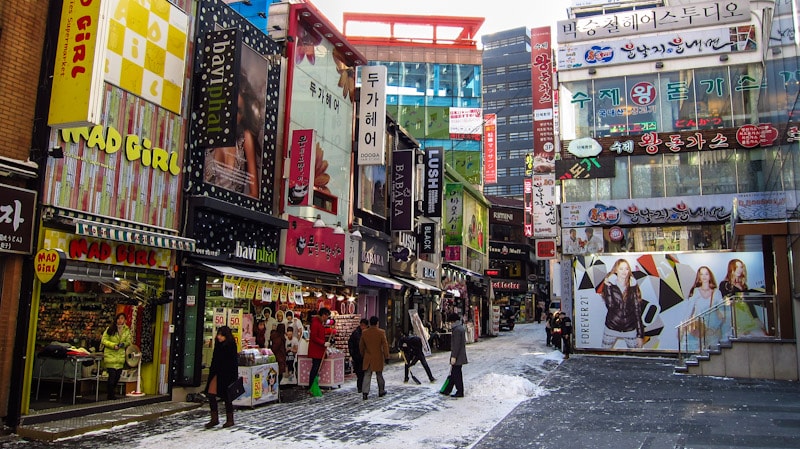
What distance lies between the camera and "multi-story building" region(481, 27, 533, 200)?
359 ft

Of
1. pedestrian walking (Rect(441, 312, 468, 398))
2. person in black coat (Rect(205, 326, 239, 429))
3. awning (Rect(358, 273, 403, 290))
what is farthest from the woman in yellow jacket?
awning (Rect(358, 273, 403, 290))

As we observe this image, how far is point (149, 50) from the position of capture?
1211 cm

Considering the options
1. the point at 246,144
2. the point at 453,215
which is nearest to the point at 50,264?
the point at 246,144

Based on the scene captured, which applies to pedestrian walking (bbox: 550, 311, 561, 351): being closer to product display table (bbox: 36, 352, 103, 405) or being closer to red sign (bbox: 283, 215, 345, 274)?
red sign (bbox: 283, 215, 345, 274)

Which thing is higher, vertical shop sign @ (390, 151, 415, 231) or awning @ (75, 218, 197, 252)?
vertical shop sign @ (390, 151, 415, 231)

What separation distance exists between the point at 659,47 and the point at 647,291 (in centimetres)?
1311

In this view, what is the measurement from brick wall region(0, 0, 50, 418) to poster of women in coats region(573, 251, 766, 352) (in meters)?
22.3

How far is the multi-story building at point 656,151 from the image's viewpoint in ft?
87.0

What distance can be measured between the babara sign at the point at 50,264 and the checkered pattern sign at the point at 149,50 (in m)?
3.49

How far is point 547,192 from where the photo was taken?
3422cm

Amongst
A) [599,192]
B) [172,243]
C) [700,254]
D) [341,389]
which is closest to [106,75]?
[172,243]

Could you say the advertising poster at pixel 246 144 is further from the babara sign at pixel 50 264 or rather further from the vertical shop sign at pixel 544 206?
the vertical shop sign at pixel 544 206

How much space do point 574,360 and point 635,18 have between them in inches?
741

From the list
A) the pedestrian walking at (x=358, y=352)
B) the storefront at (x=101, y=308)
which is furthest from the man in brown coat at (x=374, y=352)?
the storefront at (x=101, y=308)
